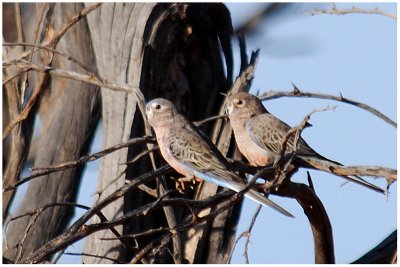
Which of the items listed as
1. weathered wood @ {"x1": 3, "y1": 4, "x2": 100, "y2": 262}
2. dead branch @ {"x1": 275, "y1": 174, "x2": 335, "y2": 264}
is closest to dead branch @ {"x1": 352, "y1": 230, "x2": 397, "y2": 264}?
dead branch @ {"x1": 275, "y1": 174, "x2": 335, "y2": 264}

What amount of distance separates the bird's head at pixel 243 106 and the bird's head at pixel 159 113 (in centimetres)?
67

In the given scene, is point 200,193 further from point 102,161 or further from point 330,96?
point 330,96

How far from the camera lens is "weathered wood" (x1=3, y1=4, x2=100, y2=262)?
9.85 metres

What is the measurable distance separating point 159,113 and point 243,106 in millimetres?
879

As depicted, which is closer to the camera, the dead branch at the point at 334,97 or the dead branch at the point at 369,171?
the dead branch at the point at 369,171

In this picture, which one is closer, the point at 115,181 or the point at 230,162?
the point at 230,162

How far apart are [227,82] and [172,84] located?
60 centimetres

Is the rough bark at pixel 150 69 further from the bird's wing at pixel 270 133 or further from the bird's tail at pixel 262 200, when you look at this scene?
the bird's tail at pixel 262 200

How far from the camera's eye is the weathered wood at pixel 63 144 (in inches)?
388

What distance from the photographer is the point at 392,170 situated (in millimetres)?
6355

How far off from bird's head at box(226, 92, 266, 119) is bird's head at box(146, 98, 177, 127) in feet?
2.21

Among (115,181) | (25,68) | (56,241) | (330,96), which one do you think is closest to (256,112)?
(330,96)

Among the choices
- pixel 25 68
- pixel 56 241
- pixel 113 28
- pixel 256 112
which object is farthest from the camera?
pixel 113 28

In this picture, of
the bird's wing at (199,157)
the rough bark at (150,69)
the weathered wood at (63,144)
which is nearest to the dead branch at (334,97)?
the bird's wing at (199,157)
